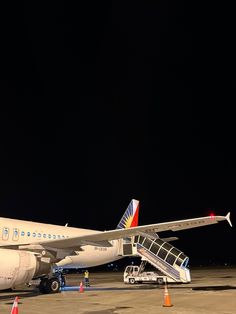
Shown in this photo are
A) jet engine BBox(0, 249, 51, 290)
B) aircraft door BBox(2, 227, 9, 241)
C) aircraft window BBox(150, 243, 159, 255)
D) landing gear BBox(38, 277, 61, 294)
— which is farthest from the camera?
aircraft window BBox(150, 243, 159, 255)

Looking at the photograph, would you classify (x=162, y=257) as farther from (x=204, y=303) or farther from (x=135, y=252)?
(x=204, y=303)

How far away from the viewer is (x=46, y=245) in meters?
16.8

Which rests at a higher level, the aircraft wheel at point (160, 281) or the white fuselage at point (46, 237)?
the white fuselage at point (46, 237)

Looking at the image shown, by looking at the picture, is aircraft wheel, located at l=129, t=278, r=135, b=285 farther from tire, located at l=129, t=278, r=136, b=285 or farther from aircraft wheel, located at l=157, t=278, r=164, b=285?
aircraft wheel, located at l=157, t=278, r=164, b=285

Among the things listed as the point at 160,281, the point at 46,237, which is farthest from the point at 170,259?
the point at 46,237

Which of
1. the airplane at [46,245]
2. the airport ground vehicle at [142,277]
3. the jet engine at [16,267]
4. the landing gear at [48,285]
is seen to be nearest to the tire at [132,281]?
the airport ground vehicle at [142,277]

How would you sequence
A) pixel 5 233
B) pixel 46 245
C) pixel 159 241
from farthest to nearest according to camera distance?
pixel 159 241 < pixel 5 233 < pixel 46 245

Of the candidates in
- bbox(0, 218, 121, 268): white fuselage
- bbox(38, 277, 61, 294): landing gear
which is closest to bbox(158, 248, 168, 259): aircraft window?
bbox(0, 218, 121, 268): white fuselage

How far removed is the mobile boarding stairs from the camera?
74.3 feet

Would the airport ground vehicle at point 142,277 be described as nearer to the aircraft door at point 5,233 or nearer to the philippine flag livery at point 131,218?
A: the philippine flag livery at point 131,218

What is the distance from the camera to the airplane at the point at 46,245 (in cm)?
1482

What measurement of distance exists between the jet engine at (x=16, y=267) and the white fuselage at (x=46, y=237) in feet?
3.87

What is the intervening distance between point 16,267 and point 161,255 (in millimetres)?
10838

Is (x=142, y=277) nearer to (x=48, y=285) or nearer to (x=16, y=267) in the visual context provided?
(x=48, y=285)
